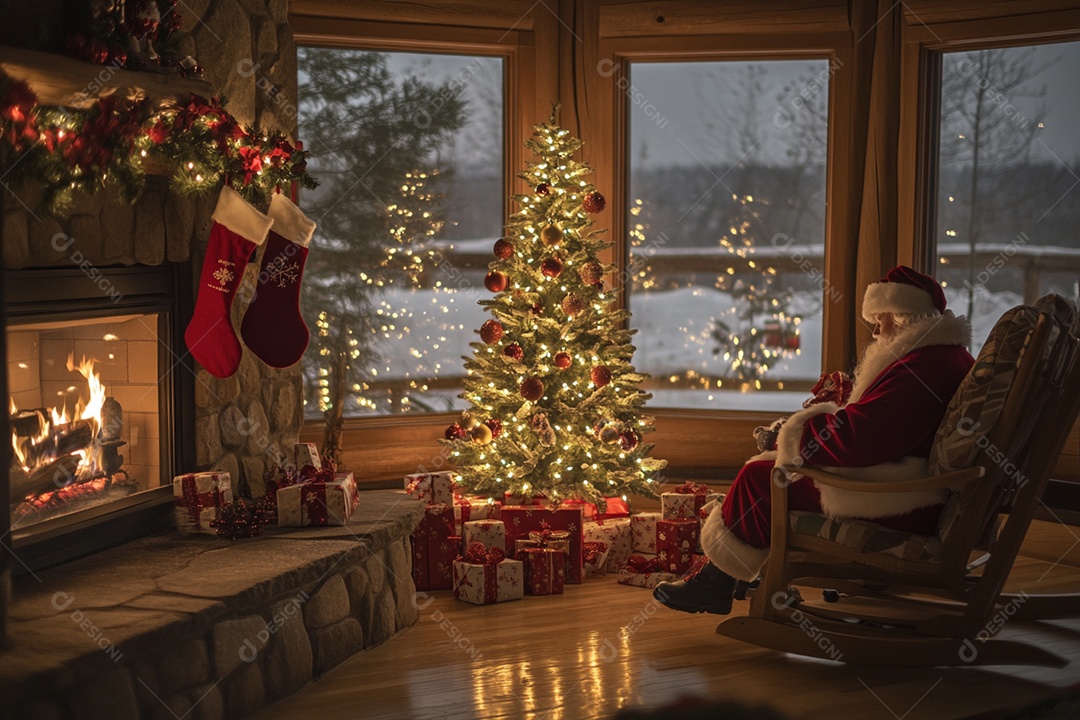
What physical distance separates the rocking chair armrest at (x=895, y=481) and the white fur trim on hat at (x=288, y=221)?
5.98ft

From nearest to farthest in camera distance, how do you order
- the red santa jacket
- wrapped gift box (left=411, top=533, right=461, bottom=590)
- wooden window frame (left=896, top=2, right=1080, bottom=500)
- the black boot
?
the red santa jacket < the black boot < wrapped gift box (left=411, top=533, right=461, bottom=590) < wooden window frame (left=896, top=2, right=1080, bottom=500)

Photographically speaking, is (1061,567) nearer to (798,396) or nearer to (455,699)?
(798,396)

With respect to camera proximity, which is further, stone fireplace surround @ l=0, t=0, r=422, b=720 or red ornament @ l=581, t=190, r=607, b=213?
red ornament @ l=581, t=190, r=607, b=213

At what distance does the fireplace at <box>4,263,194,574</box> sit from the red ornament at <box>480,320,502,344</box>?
51.9 inches

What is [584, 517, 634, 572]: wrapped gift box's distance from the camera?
188 inches

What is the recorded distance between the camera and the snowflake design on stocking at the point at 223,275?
380 cm

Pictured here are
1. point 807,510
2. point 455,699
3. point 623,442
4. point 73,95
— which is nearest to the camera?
point 73,95

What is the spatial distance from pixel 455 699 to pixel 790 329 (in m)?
2.93

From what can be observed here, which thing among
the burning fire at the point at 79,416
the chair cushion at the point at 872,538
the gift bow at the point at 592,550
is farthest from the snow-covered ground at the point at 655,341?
the chair cushion at the point at 872,538

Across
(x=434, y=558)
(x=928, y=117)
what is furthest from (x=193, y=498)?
(x=928, y=117)

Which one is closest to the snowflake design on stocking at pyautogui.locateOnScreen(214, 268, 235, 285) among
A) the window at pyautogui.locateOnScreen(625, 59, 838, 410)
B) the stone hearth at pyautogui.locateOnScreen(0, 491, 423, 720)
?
the stone hearth at pyautogui.locateOnScreen(0, 491, 423, 720)

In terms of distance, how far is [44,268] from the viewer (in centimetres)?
333

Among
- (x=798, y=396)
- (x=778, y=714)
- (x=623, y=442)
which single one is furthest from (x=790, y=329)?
(x=778, y=714)

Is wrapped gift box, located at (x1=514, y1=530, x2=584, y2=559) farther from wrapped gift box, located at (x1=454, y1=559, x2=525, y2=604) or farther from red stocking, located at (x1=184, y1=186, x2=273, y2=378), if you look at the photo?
red stocking, located at (x1=184, y1=186, x2=273, y2=378)
